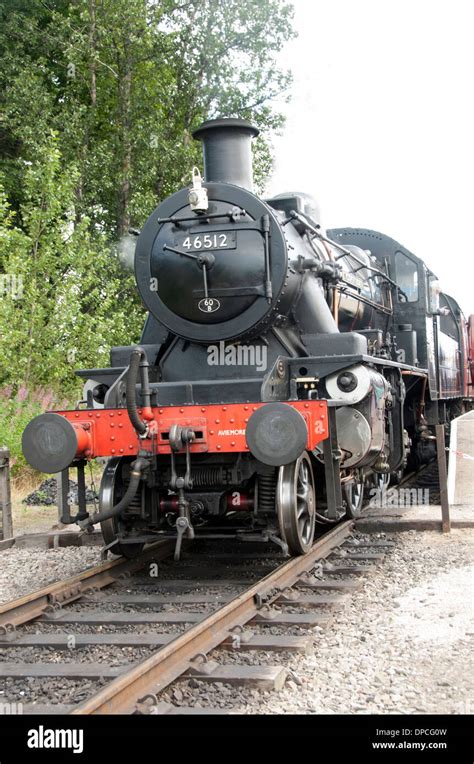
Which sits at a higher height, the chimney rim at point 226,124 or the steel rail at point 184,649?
the chimney rim at point 226,124

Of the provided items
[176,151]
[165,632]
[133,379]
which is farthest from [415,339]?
[176,151]

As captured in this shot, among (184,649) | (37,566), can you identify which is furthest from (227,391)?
(184,649)

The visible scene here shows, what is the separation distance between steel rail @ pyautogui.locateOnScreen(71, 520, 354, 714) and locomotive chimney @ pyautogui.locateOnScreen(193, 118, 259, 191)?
3.05 meters

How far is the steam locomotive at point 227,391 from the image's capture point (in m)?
5.59

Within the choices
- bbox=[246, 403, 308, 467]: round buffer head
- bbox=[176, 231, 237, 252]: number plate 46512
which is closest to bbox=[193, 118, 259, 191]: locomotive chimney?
bbox=[176, 231, 237, 252]: number plate 46512

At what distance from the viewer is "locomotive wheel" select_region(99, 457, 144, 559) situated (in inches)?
238

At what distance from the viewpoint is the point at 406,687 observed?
145 inches

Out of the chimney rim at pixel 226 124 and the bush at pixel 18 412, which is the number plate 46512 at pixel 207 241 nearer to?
the chimney rim at pixel 226 124

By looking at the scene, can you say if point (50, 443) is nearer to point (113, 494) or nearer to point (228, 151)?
point (113, 494)

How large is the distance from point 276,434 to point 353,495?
266 cm

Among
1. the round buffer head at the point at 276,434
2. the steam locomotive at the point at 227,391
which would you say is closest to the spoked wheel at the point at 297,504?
the steam locomotive at the point at 227,391

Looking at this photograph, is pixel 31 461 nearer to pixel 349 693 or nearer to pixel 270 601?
pixel 270 601

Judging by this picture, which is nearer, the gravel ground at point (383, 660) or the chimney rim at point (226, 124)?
the gravel ground at point (383, 660)

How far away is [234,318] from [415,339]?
4.04m
